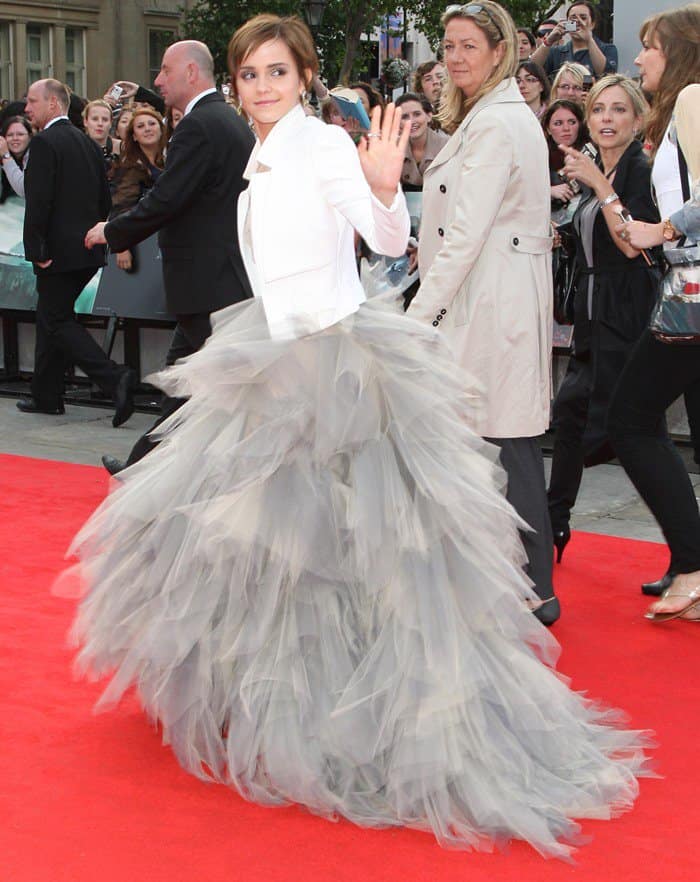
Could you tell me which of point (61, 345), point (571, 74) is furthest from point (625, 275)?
point (61, 345)

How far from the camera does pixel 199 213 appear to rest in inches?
261

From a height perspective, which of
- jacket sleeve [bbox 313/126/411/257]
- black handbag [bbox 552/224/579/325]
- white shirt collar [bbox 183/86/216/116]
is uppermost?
white shirt collar [bbox 183/86/216/116]

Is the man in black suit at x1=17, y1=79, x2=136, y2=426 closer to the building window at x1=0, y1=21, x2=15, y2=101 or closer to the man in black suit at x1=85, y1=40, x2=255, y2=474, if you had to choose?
the man in black suit at x1=85, y1=40, x2=255, y2=474

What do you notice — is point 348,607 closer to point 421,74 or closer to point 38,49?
point 421,74

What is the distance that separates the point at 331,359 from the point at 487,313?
145cm

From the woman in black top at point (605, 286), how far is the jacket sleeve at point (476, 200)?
86cm

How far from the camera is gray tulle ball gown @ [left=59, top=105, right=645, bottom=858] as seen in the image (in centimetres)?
323

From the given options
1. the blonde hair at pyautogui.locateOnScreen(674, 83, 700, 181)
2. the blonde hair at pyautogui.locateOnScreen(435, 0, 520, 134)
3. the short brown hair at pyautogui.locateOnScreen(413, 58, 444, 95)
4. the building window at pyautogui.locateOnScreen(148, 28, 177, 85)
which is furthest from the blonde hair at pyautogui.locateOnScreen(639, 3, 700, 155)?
the building window at pyautogui.locateOnScreen(148, 28, 177, 85)

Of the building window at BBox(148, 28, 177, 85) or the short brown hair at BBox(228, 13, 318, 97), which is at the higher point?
the building window at BBox(148, 28, 177, 85)

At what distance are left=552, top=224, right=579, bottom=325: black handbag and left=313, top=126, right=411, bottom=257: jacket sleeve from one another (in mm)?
4234

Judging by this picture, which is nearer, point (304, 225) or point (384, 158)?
point (384, 158)

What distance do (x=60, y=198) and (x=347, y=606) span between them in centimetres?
647

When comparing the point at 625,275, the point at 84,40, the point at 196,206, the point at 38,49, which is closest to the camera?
the point at 625,275

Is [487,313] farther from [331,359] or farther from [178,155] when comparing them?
[178,155]
